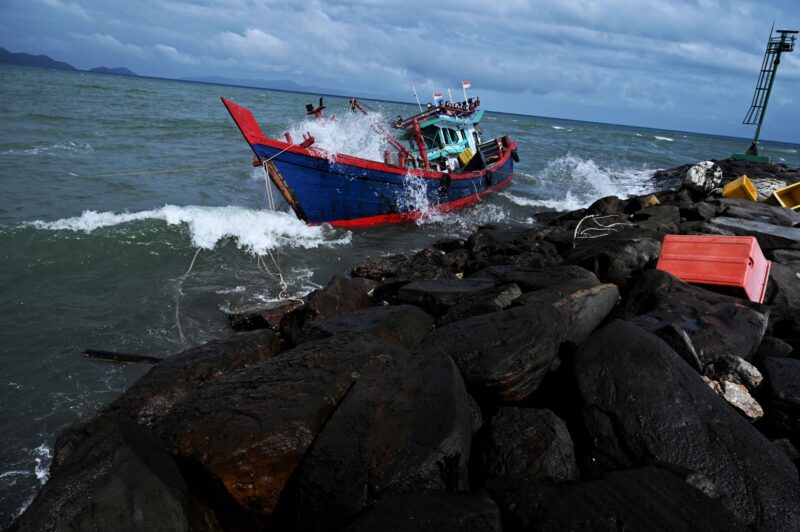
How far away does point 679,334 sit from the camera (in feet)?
13.3

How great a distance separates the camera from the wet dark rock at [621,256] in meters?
6.18

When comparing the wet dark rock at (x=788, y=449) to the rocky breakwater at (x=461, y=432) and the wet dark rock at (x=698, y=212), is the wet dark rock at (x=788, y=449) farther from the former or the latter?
the wet dark rock at (x=698, y=212)

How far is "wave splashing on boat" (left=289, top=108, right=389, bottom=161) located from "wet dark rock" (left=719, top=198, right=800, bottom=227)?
8453 mm

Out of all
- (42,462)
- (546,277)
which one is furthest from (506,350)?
(42,462)

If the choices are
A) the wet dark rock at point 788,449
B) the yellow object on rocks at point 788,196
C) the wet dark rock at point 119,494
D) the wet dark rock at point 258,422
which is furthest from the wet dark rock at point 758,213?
the wet dark rock at point 119,494

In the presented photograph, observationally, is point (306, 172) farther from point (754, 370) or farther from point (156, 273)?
point (754, 370)

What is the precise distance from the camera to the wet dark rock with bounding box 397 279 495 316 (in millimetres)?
5516

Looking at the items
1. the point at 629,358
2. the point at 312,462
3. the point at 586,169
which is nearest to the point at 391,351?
the point at 312,462

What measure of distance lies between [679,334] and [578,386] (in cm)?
126

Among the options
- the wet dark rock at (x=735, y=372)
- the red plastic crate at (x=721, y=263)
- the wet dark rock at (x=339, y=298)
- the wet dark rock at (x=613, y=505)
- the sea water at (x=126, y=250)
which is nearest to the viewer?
the wet dark rock at (x=613, y=505)

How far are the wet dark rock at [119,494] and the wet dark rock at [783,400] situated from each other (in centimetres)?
387

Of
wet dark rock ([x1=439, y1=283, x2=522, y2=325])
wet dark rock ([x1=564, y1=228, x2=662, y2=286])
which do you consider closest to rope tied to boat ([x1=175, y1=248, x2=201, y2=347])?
wet dark rock ([x1=439, y1=283, x2=522, y2=325])

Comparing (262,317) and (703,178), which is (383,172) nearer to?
(262,317)

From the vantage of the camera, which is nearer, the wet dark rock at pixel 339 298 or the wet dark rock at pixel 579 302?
the wet dark rock at pixel 579 302
